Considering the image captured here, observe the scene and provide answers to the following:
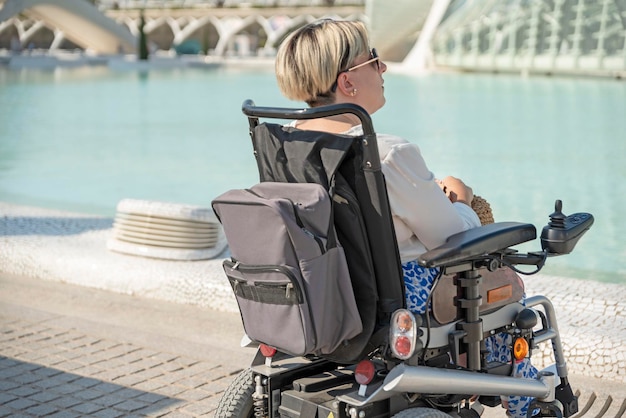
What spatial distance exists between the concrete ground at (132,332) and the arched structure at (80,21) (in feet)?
156

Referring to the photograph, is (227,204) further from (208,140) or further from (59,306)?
(208,140)

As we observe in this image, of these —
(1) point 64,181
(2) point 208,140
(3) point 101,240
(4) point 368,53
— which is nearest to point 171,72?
(2) point 208,140

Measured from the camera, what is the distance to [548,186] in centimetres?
1148

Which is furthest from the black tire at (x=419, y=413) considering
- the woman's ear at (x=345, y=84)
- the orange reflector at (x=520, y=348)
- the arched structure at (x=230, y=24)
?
the arched structure at (x=230, y=24)

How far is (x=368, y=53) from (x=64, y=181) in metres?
10.3

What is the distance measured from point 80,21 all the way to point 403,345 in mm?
57052

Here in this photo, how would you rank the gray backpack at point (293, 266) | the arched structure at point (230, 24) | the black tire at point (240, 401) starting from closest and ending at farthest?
the gray backpack at point (293, 266), the black tire at point (240, 401), the arched structure at point (230, 24)

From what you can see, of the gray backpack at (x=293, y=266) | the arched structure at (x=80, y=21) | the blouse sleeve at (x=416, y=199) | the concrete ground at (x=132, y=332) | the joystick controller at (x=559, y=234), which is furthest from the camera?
the arched structure at (x=80, y=21)

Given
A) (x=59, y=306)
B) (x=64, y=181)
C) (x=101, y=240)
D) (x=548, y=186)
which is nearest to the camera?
(x=59, y=306)

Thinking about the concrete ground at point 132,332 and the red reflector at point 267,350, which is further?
the concrete ground at point 132,332

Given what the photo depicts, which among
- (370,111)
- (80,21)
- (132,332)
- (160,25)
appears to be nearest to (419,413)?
(370,111)

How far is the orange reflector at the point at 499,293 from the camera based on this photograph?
263 centimetres

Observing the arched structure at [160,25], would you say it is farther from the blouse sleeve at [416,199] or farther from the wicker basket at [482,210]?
the blouse sleeve at [416,199]

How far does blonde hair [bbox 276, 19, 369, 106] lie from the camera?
8.05 feet
